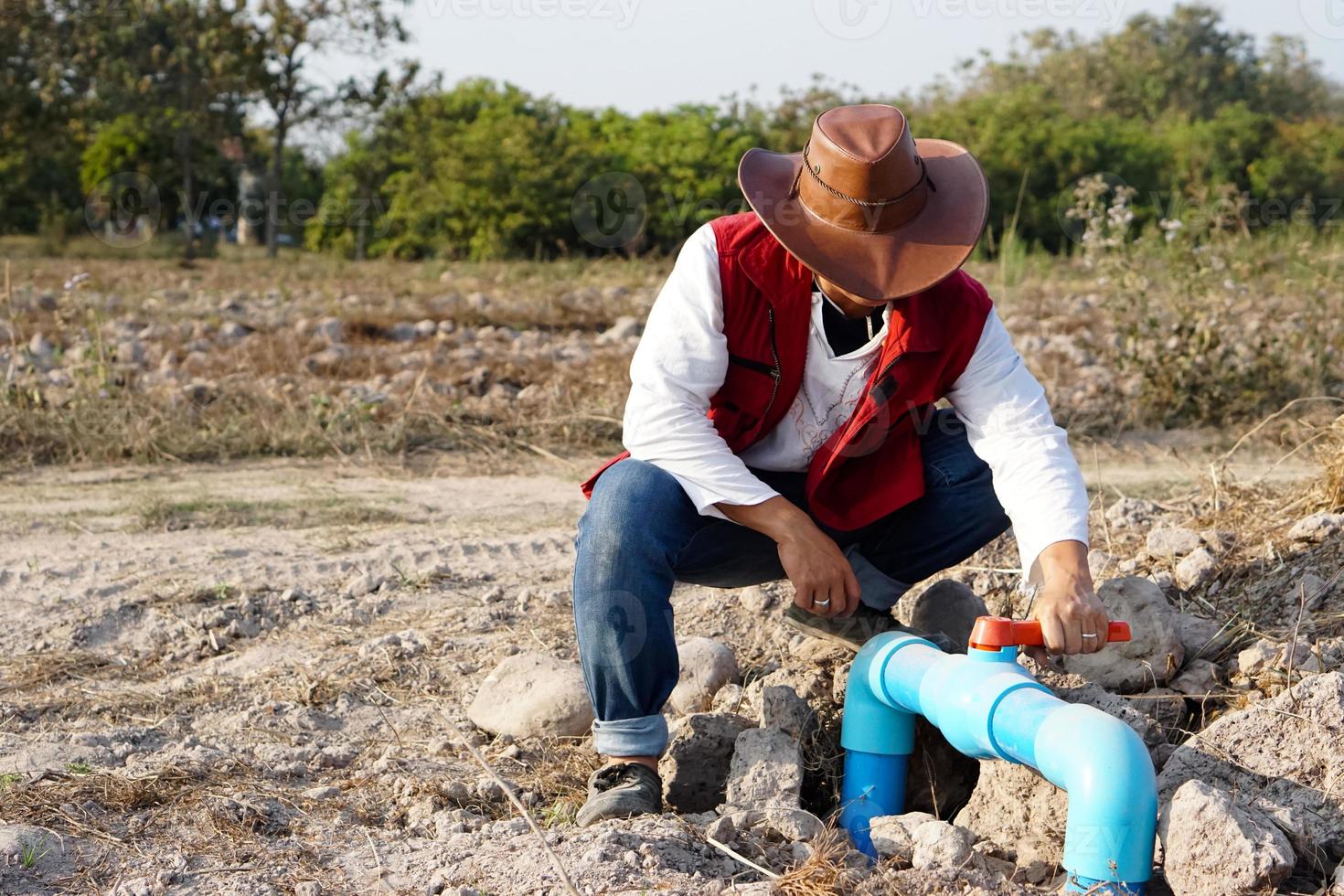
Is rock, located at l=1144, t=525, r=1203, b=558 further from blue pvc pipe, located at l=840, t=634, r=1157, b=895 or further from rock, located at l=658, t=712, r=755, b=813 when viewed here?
rock, located at l=658, t=712, r=755, b=813

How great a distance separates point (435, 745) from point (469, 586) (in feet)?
2.94

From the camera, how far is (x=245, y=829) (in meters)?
2.03

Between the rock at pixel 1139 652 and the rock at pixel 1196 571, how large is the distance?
0.92 ft

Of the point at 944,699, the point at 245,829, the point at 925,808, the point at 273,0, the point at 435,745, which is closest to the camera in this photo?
the point at 944,699


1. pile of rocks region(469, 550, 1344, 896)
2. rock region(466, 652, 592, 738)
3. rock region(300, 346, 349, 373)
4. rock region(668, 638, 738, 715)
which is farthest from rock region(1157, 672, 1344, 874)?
rock region(300, 346, 349, 373)

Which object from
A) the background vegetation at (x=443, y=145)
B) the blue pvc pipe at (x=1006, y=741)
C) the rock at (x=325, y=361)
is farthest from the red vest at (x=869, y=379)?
the background vegetation at (x=443, y=145)

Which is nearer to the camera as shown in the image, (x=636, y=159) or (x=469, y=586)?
(x=469, y=586)

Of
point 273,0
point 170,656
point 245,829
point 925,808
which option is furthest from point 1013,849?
point 273,0

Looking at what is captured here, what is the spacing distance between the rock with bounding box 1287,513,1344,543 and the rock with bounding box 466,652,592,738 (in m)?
1.57

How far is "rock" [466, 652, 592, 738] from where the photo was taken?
8.14ft

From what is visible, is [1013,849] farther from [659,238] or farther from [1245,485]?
[659,238]

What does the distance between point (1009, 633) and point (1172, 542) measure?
1107 millimetres

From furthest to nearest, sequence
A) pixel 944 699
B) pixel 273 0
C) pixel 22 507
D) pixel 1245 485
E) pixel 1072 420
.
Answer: pixel 273 0 < pixel 1072 420 < pixel 22 507 < pixel 1245 485 < pixel 944 699

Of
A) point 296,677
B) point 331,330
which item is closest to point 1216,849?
point 296,677
